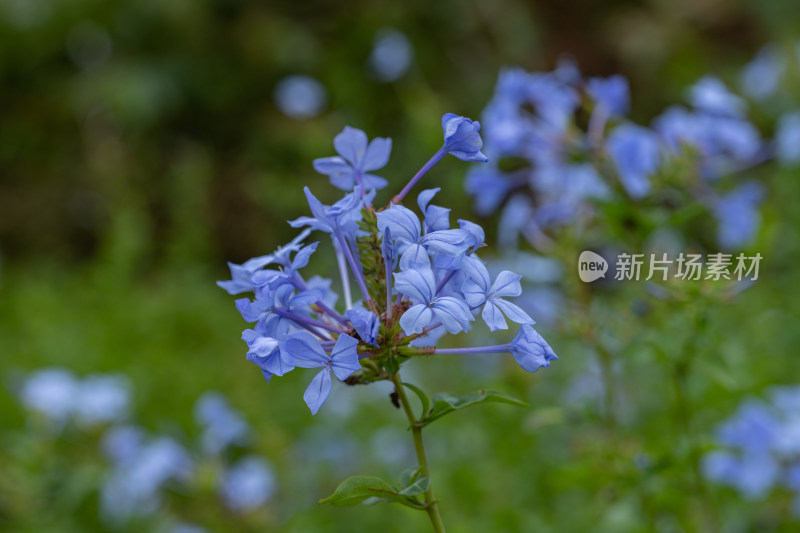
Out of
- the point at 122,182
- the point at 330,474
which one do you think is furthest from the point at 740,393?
→ the point at 122,182

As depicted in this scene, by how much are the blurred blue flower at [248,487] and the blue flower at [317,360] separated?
1173 millimetres

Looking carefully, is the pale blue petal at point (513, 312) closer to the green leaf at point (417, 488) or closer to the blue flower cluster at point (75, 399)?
the green leaf at point (417, 488)

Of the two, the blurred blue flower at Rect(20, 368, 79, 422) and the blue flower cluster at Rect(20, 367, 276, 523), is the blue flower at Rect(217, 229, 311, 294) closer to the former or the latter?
the blue flower cluster at Rect(20, 367, 276, 523)

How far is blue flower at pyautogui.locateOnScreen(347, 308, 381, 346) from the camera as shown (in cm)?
83

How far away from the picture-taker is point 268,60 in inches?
231

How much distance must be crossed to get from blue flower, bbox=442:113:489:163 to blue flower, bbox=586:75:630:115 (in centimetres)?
78

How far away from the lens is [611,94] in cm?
160

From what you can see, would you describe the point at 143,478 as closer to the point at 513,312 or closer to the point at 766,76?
the point at 513,312

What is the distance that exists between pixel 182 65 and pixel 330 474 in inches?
170

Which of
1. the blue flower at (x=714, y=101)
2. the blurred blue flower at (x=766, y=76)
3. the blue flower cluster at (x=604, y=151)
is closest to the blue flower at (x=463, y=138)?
the blue flower cluster at (x=604, y=151)

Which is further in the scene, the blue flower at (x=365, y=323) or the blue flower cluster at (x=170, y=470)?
the blue flower cluster at (x=170, y=470)

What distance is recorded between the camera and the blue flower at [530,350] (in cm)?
86

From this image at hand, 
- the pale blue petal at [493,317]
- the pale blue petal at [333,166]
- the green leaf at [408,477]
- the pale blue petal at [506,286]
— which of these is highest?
the pale blue petal at [333,166]

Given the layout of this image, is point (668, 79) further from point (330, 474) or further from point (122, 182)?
point (330, 474)
